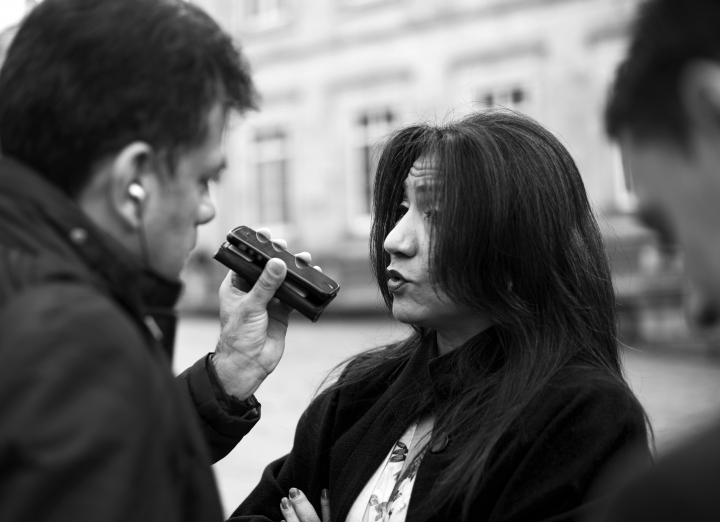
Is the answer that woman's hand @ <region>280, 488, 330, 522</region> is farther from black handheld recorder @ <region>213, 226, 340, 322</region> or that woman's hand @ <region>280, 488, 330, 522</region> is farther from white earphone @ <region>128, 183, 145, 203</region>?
white earphone @ <region>128, 183, 145, 203</region>

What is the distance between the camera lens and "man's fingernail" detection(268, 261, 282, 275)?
6.24 feet

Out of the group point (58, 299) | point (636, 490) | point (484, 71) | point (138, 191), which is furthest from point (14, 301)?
point (484, 71)

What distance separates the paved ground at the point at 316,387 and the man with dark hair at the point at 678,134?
1814mm

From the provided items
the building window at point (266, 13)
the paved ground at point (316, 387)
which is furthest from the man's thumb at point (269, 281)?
the building window at point (266, 13)

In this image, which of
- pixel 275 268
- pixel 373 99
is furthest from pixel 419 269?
pixel 373 99

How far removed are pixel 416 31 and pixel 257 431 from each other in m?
9.91

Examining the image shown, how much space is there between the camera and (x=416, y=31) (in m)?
14.2

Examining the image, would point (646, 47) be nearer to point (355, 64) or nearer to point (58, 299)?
point (58, 299)

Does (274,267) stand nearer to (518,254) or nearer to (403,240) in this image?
(403,240)

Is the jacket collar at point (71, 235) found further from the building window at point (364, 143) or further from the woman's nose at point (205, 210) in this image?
the building window at point (364, 143)

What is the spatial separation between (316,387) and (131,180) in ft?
6.62

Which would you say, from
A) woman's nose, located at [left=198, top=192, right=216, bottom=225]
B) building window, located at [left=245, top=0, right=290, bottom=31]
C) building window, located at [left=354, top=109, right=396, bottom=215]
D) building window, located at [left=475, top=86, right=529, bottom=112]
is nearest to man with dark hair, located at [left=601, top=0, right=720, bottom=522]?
woman's nose, located at [left=198, top=192, right=216, bottom=225]

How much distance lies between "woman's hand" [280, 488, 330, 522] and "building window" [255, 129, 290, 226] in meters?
14.1

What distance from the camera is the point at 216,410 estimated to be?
70.1 inches
